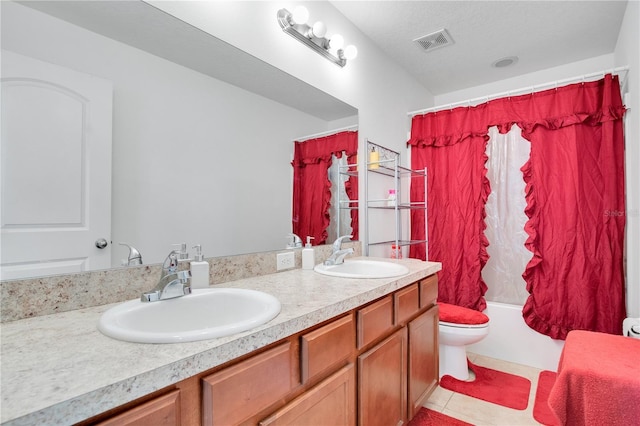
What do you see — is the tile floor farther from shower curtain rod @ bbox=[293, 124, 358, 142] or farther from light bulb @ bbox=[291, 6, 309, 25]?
light bulb @ bbox=[291, 6, 309, 25]

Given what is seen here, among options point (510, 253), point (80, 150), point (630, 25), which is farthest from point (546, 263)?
point (80, 150)

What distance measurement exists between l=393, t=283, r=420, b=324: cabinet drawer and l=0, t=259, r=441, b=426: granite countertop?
1.74ft

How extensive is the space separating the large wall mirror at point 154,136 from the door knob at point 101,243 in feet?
0.04

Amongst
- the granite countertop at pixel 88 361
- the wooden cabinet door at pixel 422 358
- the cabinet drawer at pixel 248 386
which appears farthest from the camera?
the wooden cabinet door at pixel 422 358

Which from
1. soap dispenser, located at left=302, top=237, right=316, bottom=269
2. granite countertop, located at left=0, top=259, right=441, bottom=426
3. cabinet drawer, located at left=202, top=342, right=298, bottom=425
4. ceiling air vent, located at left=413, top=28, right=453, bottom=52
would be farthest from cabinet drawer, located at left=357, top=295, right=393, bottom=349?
ceiling air vent, located at left=413, top=28, right=453, bottom=52

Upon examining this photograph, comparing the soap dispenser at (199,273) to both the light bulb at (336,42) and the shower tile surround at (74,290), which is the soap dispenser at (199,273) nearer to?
the shower tile surround at (74,290)

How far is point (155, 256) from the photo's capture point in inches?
44.1

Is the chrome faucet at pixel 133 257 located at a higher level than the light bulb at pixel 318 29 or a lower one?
lower

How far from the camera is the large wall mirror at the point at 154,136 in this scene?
0.87 metres

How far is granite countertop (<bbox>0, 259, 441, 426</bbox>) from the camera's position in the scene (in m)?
0.49

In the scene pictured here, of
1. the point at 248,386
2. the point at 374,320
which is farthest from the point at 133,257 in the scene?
the point at 374,320

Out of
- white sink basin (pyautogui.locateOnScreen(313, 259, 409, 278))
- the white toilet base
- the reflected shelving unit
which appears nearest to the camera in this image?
white sink basin (pyautogui.locateOnScreen(313, 259, 409, 278))

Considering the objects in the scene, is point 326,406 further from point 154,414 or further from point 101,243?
point 101,243

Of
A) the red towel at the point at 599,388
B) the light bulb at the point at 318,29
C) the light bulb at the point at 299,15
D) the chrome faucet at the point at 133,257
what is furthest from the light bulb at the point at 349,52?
the red towel at the point at 599,388
